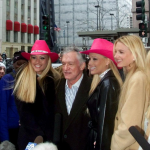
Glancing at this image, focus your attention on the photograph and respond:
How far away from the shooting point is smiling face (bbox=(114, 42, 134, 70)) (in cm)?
261

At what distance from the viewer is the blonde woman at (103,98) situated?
8.52 feet

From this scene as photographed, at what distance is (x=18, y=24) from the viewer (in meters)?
50.2

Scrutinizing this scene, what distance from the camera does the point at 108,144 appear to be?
2592mm

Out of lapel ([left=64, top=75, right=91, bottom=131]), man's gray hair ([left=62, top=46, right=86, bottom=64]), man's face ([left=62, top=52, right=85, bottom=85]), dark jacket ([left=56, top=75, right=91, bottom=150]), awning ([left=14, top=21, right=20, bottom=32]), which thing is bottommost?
dark jacket ([left=56, top=75, right=91, bottom=150])

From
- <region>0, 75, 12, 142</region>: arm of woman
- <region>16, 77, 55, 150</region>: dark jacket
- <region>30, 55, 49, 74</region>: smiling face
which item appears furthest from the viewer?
<region>0, 75, 12, 142</region>: arm of woman

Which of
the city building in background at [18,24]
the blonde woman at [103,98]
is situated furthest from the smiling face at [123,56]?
the city building in background at [18,24]

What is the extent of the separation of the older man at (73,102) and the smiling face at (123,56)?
0.62 meters

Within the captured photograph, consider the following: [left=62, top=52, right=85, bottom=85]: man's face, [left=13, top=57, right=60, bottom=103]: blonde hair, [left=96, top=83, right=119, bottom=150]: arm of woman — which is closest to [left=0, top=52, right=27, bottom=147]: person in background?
[left=13, top=57, right=60, bottom=103]: blonde hair

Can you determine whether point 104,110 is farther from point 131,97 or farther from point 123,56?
point 123,56

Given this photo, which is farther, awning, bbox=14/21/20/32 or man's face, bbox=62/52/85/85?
awning, bbox=14/21/20/32

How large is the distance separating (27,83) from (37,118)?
0.43 meters

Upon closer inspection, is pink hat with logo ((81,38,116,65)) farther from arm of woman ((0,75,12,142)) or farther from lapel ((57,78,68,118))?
arm of woman ((0,75,12,142))

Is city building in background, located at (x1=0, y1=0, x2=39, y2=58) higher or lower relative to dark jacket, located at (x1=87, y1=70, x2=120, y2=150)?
higher

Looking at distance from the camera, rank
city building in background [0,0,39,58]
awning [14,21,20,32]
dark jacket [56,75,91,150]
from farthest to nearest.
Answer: awning [14,21,20,32] < city building in background [0,0,39,58] < dark jacket [56,75,91,150]
